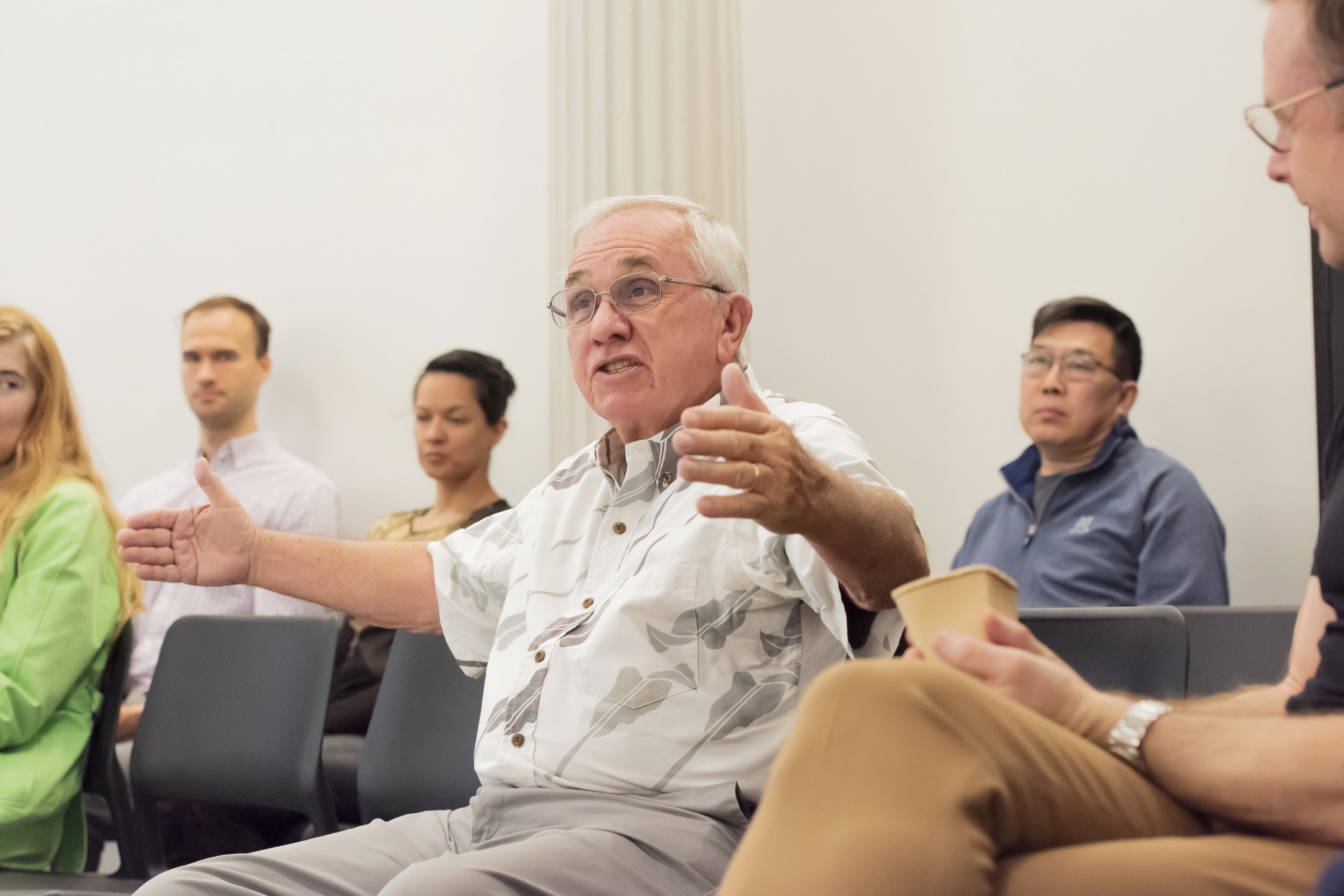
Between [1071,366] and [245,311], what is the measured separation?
9.91 feet

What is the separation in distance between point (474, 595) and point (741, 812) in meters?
0.65

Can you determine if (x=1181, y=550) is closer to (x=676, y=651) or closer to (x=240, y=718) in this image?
(x=676, y=651)

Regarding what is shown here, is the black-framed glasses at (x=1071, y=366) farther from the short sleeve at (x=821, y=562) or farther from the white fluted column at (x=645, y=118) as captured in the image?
the short sleeve at (x=821, y=562)

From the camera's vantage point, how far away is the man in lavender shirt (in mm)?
4309

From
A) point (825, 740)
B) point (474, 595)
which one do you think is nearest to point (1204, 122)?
point (474, 595)

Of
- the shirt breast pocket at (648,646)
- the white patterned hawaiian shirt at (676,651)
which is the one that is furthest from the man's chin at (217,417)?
the shirt breast pocket at (648,646)

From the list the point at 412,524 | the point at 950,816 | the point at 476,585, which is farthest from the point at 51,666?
the point at 950,816

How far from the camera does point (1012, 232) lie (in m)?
3.73

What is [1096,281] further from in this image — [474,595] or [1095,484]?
[474,595]

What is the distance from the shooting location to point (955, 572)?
3.41ft

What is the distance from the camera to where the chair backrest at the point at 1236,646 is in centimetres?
190

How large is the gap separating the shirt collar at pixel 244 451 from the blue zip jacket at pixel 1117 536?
2623mm

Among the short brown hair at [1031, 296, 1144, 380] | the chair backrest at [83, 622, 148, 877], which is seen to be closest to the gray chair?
the chair backrest at [83, 622, 148, 877]

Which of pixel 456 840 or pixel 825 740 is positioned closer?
pixel 825 740
